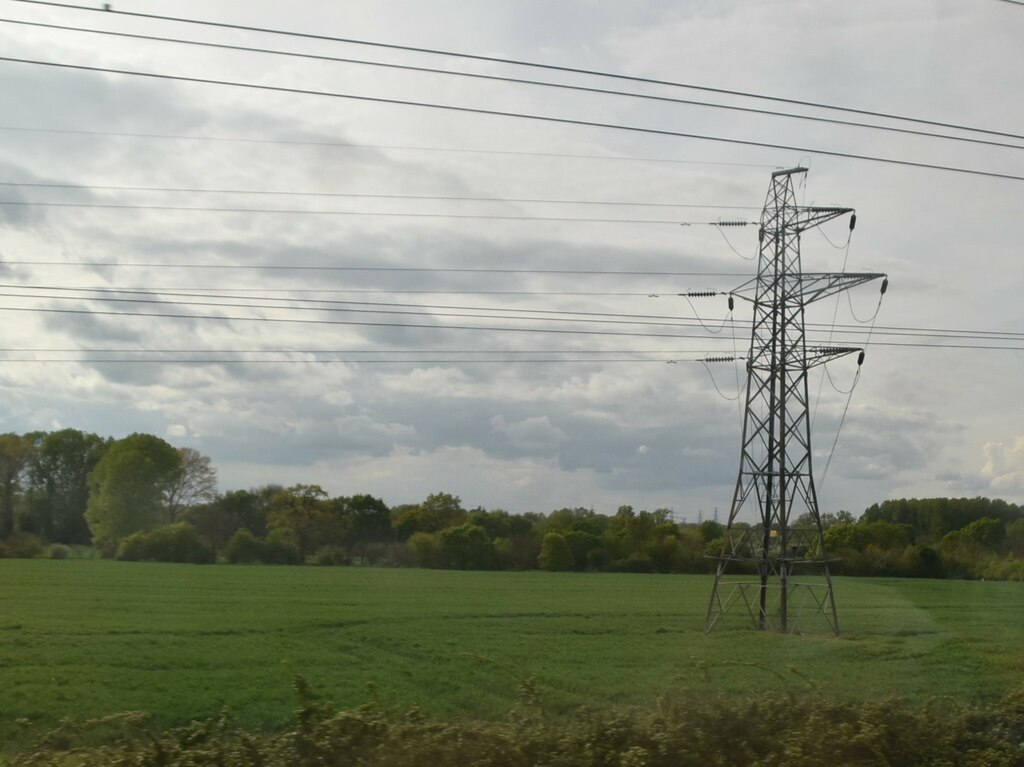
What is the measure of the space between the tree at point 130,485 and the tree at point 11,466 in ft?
9.90

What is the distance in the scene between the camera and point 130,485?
3903 centimetres

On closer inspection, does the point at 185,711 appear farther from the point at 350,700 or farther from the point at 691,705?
the point at 691,705

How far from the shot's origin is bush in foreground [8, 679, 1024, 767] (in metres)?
11.9

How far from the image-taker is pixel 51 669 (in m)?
22.9

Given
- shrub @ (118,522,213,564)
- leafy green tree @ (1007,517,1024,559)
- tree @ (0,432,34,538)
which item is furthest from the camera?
leafy green tree @ (1007,517,1024,559)

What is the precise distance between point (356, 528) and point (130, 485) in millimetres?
20607

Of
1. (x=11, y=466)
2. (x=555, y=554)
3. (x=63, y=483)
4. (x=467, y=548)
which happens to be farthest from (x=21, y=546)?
(x=555, y=554)

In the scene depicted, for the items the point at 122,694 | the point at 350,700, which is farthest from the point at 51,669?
the point at 350,700

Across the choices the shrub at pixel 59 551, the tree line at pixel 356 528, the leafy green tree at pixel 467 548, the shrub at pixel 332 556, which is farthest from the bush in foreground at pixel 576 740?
the leafy green tree at pixel 467 548

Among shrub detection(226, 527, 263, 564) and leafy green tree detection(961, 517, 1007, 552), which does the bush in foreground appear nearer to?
shrub detection(226, 527, 263, 564)

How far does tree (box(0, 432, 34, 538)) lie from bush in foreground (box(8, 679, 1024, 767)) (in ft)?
81.7

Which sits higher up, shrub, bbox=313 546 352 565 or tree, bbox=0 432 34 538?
tree, bbox=0 432 34 538

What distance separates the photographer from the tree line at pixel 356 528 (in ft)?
129

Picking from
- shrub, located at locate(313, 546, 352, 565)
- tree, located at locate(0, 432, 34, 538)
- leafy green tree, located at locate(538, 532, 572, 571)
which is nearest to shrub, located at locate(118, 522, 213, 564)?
tree, located at locate(0, 432, 34, 538)
